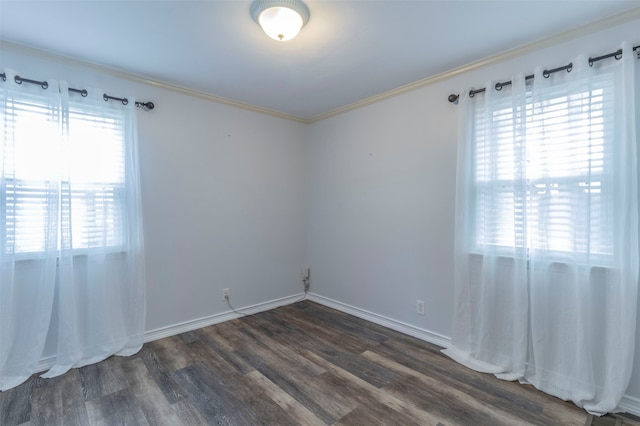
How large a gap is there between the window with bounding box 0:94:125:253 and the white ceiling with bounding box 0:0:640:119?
0.52 m

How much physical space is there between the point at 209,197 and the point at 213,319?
4.26 feet

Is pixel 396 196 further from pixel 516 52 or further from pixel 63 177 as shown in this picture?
pixel 63 177

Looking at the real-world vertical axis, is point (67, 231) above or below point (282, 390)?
above

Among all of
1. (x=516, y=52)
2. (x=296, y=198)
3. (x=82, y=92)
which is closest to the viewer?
(x=516, y=52)

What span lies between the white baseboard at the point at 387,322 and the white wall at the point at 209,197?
0.42 m

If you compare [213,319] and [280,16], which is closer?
[280,16]

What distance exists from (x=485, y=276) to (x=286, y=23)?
A: 2.25 meters

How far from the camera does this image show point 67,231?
2.29m

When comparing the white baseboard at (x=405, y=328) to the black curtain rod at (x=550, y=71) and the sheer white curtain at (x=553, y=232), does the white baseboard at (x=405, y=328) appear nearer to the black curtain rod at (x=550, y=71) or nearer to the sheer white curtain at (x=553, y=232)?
the sheer white curtain at (x=553, y=232)

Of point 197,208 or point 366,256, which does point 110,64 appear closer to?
point 197,208

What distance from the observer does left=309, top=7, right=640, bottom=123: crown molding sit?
1.85m

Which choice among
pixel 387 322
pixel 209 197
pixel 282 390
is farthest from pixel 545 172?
pixel 209 197

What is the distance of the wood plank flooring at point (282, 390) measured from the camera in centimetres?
180

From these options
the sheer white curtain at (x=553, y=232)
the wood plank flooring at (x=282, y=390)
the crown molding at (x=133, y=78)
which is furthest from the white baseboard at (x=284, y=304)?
the crown molding at (x=133, y=78)
